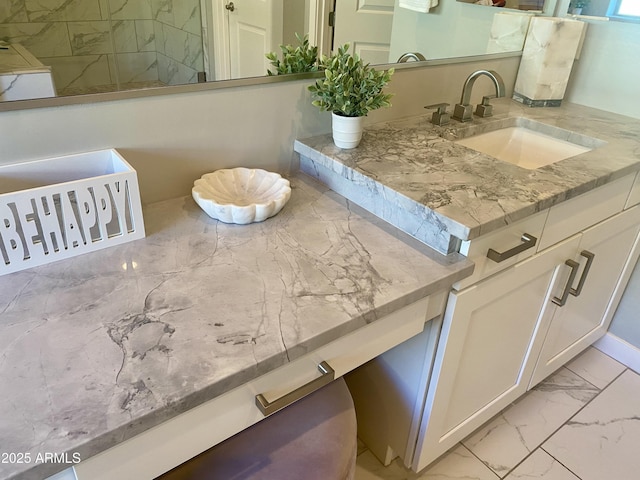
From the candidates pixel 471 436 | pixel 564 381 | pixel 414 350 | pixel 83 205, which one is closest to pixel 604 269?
pixel 564 381

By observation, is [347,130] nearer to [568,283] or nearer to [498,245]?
[498,245]

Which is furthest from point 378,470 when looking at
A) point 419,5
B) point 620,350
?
point 419,5

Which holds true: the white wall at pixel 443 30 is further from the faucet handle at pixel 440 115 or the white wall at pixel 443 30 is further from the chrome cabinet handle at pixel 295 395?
the chrome cabinet handle at pixel 295 395

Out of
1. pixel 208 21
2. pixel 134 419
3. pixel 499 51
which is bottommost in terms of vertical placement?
pixel 134 419

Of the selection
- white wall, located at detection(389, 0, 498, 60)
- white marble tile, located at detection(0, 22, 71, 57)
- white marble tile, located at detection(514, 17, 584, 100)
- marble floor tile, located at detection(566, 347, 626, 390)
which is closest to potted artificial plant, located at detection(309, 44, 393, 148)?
white wall, located at detection(389, 0, 498, 60)

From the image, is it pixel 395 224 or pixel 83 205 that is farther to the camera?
pixel 395 224

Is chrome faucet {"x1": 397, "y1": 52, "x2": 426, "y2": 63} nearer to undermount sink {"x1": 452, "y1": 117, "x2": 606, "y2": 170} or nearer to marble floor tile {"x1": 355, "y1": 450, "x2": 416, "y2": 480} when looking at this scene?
undermount sink {"x1": 452, "y1": 117, "x2": 606, "y2": 170}

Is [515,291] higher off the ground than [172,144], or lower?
lower

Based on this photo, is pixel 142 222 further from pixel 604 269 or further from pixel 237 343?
pixel 604 269

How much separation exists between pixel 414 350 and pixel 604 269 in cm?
84

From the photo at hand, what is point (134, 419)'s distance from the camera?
66cm

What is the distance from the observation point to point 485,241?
107cm

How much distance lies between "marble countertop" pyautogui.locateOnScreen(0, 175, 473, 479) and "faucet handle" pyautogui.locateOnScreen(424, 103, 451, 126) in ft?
1.77

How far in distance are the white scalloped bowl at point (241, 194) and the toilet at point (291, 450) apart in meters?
0.43
